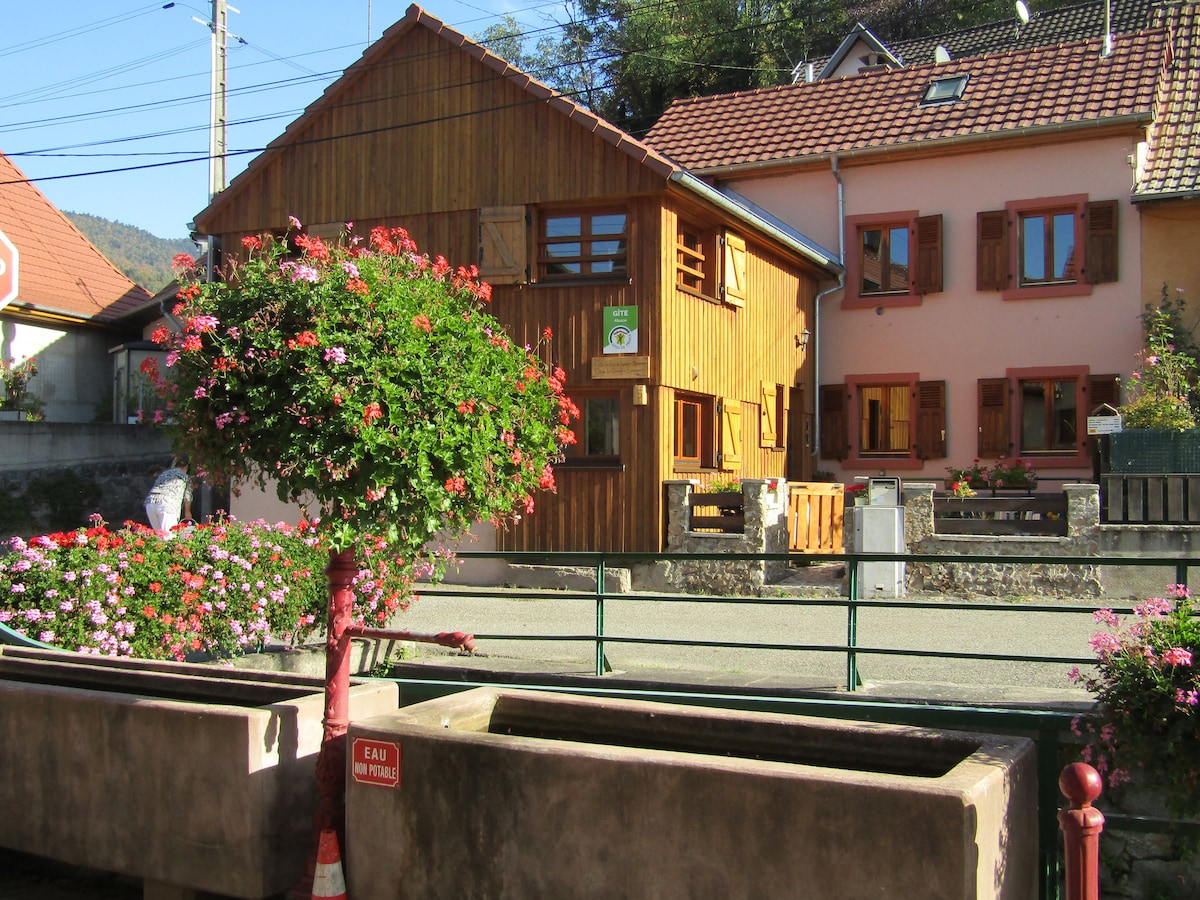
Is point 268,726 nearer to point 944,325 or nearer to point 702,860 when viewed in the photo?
point 702,860

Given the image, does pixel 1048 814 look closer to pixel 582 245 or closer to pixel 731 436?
pixel 582 245

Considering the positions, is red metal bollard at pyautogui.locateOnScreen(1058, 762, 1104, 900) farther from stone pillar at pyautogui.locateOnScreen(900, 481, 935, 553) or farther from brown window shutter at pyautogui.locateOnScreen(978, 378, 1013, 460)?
brown window shutter at pyautogui.locateOnScreen(978, 378, 1013, 460)

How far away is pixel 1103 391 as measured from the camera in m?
19.2

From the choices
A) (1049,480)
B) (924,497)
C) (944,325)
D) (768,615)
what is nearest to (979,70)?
(944,325)

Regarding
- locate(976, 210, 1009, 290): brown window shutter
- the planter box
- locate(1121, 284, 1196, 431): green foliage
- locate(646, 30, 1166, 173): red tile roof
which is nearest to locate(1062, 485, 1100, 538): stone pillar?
the planter box

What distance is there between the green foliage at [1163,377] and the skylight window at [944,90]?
5200 mm

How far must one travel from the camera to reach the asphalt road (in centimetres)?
934

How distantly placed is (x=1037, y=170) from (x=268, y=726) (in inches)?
708

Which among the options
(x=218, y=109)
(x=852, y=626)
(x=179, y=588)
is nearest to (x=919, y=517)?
(x=852, y=626)

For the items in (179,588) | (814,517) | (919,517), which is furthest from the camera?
(814,517)

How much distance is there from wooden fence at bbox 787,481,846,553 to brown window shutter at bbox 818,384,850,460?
4318mm

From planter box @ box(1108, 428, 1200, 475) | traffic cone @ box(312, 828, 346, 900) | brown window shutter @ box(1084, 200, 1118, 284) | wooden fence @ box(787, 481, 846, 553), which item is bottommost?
traffic cone @ box(312, 828, 346, 900)

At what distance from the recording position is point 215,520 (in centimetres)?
1031

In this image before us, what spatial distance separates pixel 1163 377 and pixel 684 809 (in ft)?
48.0
